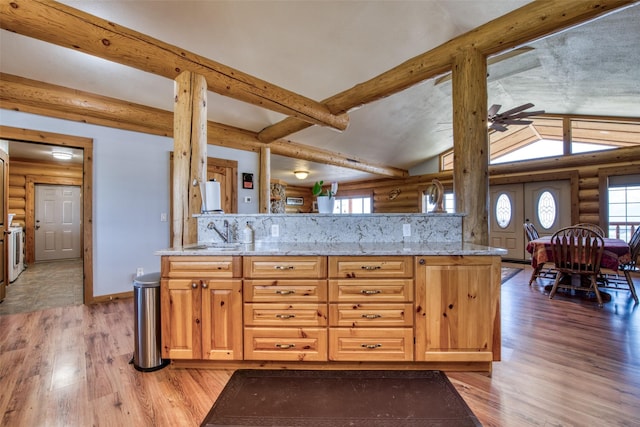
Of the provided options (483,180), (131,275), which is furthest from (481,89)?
(131,275)

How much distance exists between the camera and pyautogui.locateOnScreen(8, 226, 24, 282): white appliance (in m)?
4.32

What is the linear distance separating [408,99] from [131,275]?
5.00 m

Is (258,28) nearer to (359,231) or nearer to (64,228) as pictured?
(359,231)

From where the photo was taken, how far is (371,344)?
1.88 metres

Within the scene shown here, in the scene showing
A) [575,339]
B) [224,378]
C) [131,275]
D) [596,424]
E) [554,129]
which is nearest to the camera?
[596,424]

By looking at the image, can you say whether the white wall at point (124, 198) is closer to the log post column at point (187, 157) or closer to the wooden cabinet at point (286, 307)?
the log post column at point (187, 157)

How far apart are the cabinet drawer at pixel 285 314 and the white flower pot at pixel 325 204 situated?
0.85 m

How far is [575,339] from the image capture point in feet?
7.77

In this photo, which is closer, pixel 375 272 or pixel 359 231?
pixel 375 272

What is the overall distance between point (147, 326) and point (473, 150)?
291 cm

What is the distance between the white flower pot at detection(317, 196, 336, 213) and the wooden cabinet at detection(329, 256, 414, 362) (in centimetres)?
66

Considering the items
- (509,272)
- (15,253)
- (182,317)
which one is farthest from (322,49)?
(15,253)

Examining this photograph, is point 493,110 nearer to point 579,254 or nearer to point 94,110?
point 579,254

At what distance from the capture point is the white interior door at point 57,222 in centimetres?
662
